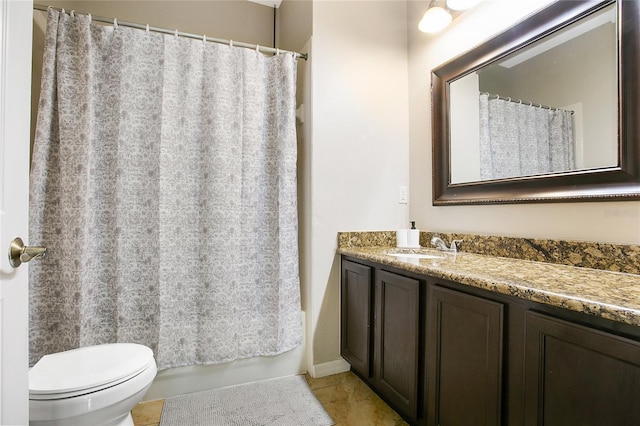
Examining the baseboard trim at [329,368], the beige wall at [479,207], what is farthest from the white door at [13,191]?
the beige wall at [479,207]

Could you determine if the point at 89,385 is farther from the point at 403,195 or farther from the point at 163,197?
the point at 403,195

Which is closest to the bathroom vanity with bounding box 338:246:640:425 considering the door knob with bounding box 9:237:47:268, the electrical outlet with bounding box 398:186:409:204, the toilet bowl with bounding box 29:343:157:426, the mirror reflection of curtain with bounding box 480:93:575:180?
the mirror reflection of curtain with bounding box 480:93:575:180

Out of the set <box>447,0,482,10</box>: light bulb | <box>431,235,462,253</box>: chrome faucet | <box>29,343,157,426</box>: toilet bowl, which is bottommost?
<box>29,343,157,426</box>: toilet bowl

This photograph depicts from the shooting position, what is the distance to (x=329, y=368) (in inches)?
81.0

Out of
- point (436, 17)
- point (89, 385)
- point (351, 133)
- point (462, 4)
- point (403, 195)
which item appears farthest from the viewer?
point (403, 195)

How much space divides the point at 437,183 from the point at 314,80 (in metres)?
1.04

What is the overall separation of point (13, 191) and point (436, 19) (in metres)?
2.07

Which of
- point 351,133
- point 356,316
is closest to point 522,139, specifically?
point 351,133

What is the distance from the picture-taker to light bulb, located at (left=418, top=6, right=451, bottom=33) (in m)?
1.77

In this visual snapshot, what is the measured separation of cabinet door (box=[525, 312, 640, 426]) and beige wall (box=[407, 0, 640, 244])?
645 millimetres

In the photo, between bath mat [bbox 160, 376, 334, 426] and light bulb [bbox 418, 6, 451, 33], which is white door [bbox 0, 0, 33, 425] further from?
light bulb [bbox 418, 6, 451, 33]

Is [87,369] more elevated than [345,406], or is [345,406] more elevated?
[87,369]

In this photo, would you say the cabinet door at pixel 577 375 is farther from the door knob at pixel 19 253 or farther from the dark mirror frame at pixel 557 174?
the door knob at pixel 19 253

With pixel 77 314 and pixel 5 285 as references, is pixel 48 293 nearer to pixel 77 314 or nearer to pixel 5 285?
pixel 77 314
